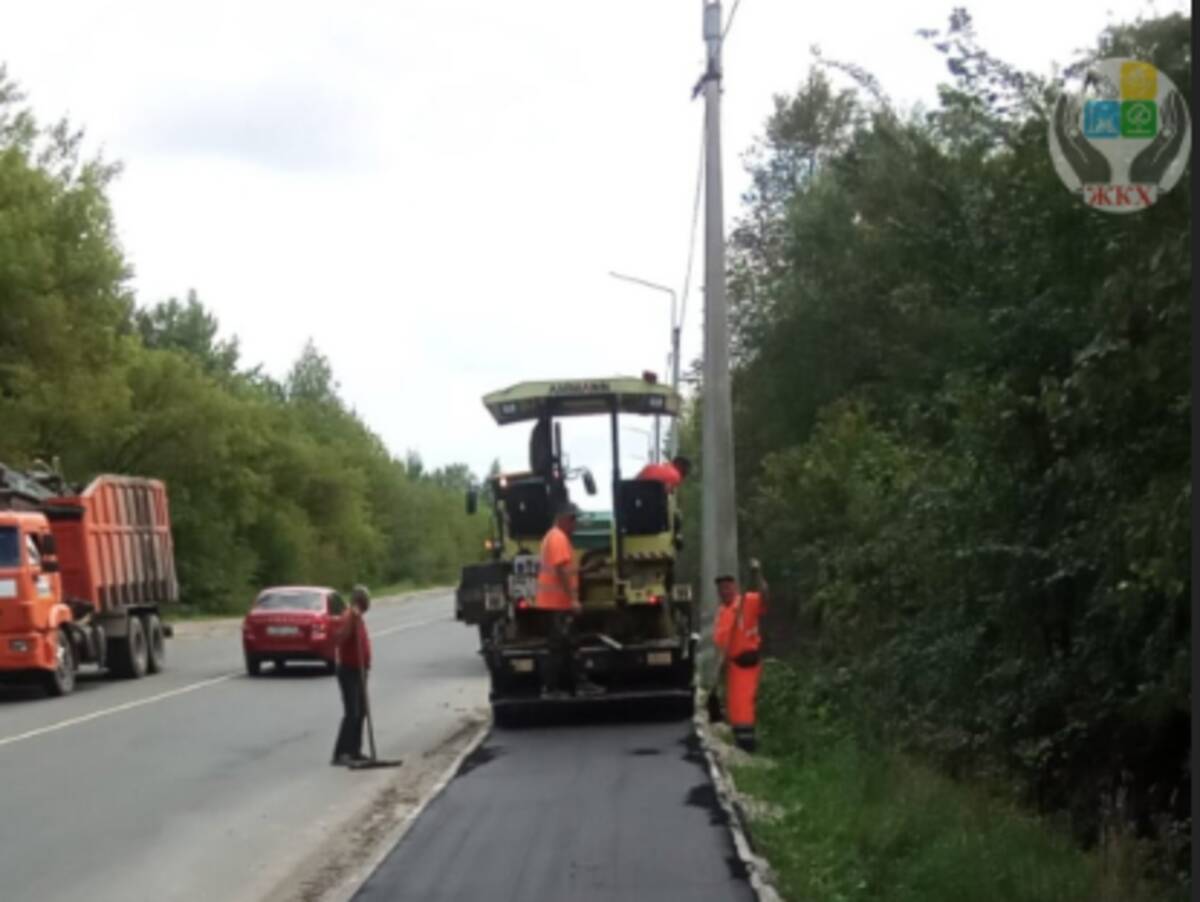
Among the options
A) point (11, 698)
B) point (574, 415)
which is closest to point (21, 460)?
point (11, 698)

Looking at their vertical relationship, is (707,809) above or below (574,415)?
below

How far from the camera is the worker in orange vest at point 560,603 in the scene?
20953 millimetres

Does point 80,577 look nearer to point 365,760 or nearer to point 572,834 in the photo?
point 365,760

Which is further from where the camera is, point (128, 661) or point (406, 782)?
point (128, 661)

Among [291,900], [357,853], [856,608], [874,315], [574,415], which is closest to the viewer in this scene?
[291,900]

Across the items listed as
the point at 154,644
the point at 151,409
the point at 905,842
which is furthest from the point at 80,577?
the point at 151,409

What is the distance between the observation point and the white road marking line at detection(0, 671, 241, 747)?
22.6 m

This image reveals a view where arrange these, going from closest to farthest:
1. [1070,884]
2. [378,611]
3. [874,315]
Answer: [1070,884] < [874,315] < [378,611]

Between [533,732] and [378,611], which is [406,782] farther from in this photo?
[378,611]

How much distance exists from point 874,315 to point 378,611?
48.1 metres

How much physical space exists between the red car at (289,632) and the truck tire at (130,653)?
1.88 meters

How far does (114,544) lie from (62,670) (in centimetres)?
413

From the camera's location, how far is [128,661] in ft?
111

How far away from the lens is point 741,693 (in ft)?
61.0
